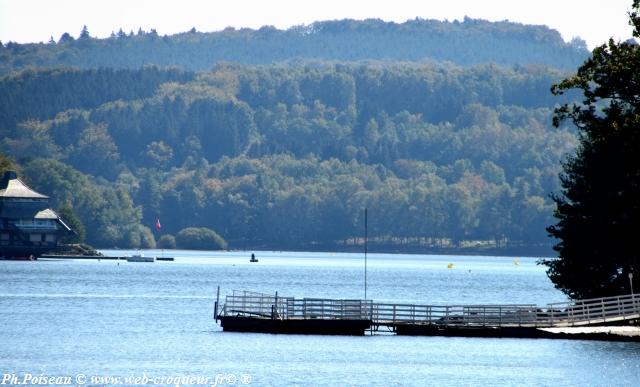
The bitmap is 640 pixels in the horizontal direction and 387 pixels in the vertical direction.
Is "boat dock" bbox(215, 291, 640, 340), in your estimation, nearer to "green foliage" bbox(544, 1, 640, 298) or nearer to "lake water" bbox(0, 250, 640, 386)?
"lake water" bbox(0, 250, 640, 386)

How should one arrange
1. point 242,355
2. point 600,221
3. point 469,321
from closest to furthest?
1. point 242,355
2. point 469,321
3. point 600,221

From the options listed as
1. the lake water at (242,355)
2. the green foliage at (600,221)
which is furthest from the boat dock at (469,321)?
the green foliage at (600,221)

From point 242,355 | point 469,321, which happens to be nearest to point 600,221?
point 469,321

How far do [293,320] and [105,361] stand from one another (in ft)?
54.6

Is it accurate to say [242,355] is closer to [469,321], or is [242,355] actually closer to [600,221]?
[469,321]

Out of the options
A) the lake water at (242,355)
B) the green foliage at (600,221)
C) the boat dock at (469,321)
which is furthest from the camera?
the green foliage at (600,221)

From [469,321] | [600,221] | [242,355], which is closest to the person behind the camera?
[242,355]

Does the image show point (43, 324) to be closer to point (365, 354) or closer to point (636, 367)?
point (365, 354)

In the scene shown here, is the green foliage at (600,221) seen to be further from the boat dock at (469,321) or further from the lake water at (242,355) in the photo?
the lake water at (242,355)

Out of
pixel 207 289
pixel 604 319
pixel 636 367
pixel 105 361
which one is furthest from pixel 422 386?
pixel 207 289

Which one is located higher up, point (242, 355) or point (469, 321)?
point (469, 321)

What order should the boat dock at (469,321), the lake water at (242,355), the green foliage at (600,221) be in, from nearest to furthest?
1. the lake water at (242,355)
2. the boat dock at (469,321)
3. the green foliage at (600,221)

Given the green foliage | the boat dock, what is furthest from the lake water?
the green foliage

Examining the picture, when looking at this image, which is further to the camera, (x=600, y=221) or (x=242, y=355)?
(x=600, y=221)
